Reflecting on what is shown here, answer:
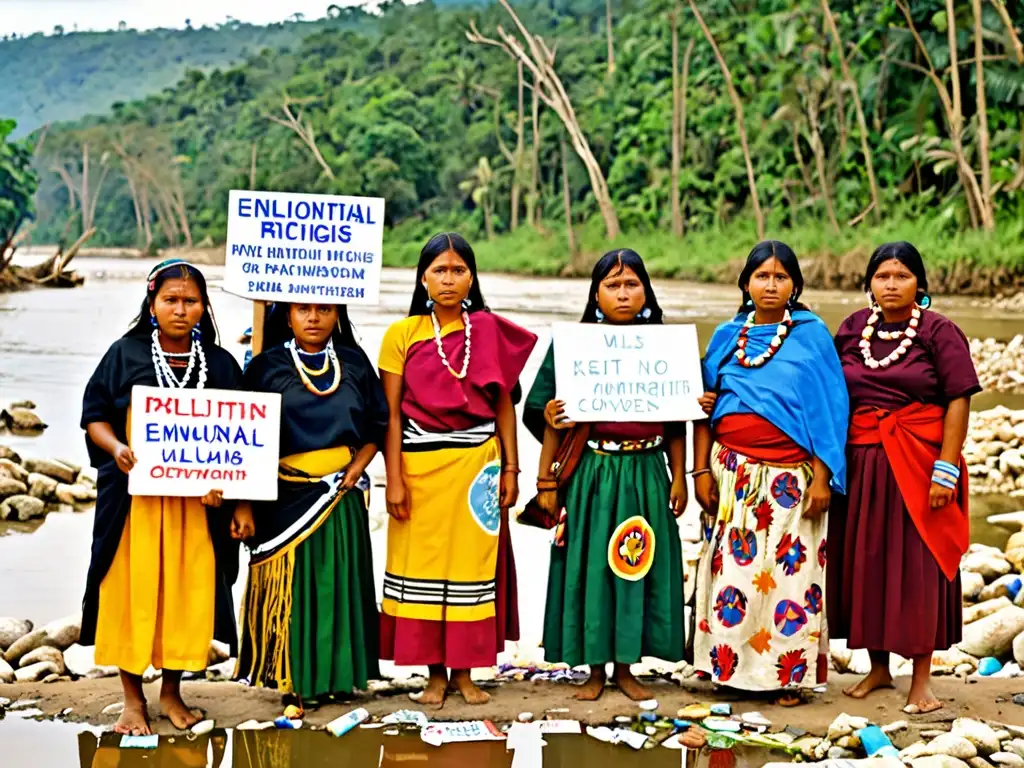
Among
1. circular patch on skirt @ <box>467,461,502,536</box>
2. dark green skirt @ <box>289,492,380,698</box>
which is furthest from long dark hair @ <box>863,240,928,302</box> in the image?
dark green skirt @ <box>289,492,380,698</box>

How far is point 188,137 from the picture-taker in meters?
58.5

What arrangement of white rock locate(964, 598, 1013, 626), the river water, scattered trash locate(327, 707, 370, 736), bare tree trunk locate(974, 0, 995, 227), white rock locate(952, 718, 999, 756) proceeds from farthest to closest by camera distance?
bare tree trunk locate(974, 0, 995, 227) → the river water → white rock locate(964, 598, 1013, 626) → scattered trash locate(327, 707, 370, 736) → white rock locate(952, 718, 999, 756)

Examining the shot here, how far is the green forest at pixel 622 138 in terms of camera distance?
21734mm

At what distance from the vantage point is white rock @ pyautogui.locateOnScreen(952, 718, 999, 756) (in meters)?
3.61

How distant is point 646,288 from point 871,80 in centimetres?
2156

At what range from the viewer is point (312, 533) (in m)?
3.94

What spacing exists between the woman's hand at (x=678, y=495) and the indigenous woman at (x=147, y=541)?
1.42 m

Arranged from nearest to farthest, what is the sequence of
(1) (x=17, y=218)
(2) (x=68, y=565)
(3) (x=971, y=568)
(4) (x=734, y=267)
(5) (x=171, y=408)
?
(5) (x=171, y=408), (3) (x=971, y=568), (2) (x=68, y=565), (4) (x=734, y=267), (1) (x=17, y=218)

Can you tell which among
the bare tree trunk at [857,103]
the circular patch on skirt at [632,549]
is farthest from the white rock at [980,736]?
the bare tree trunk at [857,103]

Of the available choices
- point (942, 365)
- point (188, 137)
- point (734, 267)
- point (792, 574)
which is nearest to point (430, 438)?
point (792, 574)

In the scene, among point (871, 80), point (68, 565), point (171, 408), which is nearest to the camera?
point (171, 408)

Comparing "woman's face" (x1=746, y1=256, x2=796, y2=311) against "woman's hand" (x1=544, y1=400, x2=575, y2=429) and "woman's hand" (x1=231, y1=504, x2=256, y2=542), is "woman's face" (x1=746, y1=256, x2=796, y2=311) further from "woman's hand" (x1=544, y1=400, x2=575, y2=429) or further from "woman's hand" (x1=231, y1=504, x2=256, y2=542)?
"woman's hand" (x1=231, y1=504, x2=256, y2=542)

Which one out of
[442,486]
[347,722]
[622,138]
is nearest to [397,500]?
[442,486]

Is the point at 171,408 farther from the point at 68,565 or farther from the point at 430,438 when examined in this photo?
the point at 68,565
